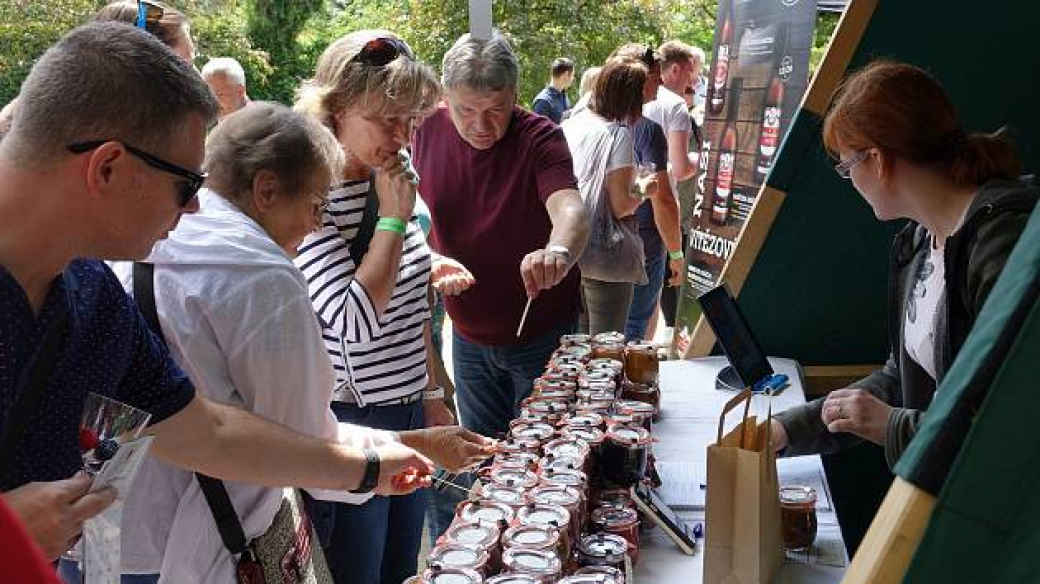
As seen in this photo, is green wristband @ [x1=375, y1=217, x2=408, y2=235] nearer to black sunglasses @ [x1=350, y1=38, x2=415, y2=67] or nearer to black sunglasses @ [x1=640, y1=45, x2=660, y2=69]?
black sunglasses @ [x1=350, y1=38, x2=415, y2=67]

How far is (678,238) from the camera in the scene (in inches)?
198

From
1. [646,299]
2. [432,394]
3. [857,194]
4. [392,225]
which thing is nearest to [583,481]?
[392,225]

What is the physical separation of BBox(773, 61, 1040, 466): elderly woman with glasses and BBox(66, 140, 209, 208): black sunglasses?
1.39m

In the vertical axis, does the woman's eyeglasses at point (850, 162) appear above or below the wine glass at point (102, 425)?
above

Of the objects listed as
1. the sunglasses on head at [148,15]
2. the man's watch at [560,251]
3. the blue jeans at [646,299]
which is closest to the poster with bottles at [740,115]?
the blue jeans at [646,299]

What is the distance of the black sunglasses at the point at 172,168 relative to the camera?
4.02 feet

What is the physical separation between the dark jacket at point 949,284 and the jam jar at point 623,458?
19.8 inches

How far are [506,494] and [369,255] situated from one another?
84cm

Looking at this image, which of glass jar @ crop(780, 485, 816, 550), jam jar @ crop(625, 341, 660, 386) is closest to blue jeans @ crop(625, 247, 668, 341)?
jam jar @ crop(625, 341, 660, 386)

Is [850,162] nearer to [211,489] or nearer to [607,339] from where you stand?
[607,339]

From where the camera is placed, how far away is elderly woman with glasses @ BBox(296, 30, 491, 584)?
7.52 ft

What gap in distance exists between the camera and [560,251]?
2814 mm

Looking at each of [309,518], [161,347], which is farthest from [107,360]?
[309,518]

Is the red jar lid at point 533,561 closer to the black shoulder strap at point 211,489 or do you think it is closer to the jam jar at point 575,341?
the black shoulder strap at point 211,489
